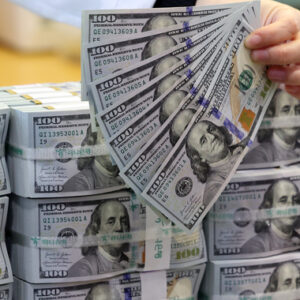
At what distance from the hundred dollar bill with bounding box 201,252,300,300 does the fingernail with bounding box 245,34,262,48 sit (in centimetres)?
43

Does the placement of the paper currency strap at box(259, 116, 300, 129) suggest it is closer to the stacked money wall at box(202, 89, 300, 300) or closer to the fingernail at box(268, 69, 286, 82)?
the stacked money wall at box(202, 89, 300, 300)

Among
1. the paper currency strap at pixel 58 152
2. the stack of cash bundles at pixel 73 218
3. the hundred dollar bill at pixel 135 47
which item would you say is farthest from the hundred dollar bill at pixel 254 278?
the hundred dollar bill at pixel 135 47

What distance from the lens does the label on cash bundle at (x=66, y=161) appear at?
1.27 meters

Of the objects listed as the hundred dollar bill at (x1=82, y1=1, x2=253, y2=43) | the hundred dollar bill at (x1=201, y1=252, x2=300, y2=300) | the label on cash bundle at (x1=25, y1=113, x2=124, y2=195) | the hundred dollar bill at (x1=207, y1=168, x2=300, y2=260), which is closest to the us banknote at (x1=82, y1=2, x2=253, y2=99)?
the hundred dollar bill at (x1=82, y1=1, x2=253, y2=43)

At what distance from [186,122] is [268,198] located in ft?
0.96

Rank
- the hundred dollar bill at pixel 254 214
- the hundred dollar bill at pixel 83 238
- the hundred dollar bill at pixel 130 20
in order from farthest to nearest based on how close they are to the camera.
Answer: the hundred dollar bill at pixel 254 214, the hundred dollar bill at pixel 83 238, the hundred dollar bill at pixel 130 20

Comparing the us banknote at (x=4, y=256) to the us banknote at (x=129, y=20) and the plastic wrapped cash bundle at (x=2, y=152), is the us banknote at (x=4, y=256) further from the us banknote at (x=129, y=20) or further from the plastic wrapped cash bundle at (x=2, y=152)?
the us banknote at (x=129, y=20)

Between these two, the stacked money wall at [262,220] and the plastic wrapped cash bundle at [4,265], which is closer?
the plastic wrapped cash bundle at [4,265]

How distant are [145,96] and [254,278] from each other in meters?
0.46

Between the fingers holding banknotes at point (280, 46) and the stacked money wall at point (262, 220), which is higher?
the fingers holding banknotes at point (280, 46)

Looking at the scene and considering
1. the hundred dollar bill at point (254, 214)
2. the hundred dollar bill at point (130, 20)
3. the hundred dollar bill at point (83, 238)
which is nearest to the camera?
the hundred dollar bill at point (130, 20)

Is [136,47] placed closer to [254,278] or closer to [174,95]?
[174,95]

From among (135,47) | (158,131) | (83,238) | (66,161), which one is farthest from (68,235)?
(135,47)

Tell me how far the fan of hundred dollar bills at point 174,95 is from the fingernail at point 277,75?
2 centimetres
